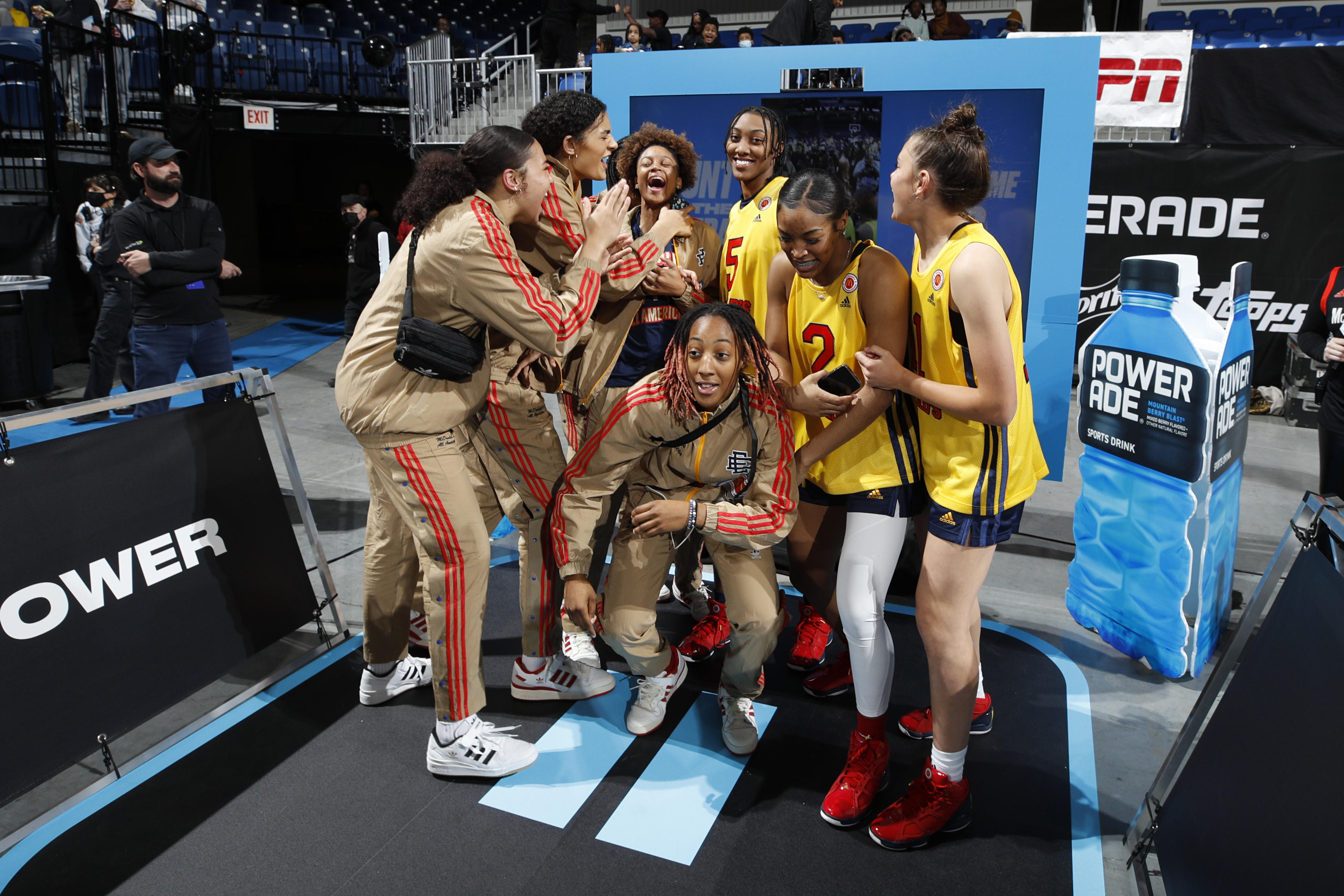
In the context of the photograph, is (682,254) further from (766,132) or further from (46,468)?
(46,468)

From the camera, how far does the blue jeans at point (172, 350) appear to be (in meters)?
4.50

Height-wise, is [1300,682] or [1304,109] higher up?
[1304,109]

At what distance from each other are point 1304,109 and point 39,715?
9.18 m

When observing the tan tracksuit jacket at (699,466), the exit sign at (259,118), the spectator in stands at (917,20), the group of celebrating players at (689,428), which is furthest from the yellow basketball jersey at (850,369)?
the exit sign at (259,118)

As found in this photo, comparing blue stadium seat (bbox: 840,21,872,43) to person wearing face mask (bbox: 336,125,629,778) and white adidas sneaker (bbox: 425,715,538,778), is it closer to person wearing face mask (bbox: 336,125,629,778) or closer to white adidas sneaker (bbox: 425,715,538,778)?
person wearing face mask (bbox: 336,125,629,778)

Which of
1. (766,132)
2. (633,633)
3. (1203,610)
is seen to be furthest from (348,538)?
(1203,610)

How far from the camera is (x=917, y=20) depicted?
11.5 m

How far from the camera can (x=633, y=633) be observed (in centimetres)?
283

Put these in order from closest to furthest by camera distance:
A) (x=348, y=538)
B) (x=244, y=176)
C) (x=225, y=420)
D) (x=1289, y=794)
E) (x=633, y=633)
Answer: (x=1289, y=794), (x=633, y=633), (x=225, y=420), (x=348, y=538), (x=244, y=176)

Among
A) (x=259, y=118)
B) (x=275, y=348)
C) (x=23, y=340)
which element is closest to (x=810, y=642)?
(x=23, y=340)

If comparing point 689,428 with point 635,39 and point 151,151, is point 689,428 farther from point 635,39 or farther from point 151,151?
point 635,39

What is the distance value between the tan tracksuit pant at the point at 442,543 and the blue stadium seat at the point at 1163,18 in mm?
12222

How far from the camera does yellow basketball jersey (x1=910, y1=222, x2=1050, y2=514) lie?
7.11 feet

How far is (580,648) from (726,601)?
1.77 feet
